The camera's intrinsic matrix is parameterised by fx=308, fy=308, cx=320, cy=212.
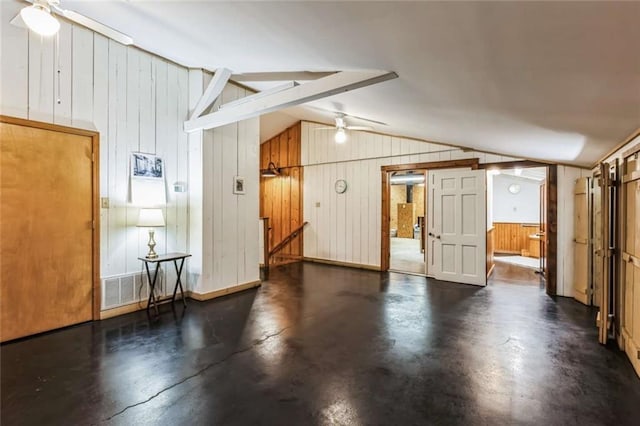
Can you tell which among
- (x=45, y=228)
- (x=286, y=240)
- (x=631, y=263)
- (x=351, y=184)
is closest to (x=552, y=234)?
(x=631, y=263)

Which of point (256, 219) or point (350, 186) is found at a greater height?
point (350, 186)

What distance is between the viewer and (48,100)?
3.38 meters

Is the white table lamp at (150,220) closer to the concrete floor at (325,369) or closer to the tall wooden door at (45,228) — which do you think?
the tall wooden door at (45,228)

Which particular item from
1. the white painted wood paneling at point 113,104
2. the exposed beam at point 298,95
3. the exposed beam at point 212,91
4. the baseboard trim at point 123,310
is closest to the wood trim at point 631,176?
the exposed beam at point 298,95

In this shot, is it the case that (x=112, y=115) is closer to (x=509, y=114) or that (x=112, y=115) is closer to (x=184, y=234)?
(x=184, y=234)

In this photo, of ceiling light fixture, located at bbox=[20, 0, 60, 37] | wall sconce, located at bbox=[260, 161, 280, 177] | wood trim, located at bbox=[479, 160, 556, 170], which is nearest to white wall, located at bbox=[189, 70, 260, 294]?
ceiling light fixture, located at bbox=[20, 0, 60, 37]

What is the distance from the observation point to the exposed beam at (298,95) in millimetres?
2604

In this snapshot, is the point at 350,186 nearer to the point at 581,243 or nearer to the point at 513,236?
the point at 581,243

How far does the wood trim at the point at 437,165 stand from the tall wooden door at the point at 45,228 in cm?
523

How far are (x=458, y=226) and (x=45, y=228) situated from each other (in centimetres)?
Result: 612

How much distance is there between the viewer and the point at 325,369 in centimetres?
260

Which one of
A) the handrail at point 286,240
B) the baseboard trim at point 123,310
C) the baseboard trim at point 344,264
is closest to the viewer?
the baseboard trim at point 123,310

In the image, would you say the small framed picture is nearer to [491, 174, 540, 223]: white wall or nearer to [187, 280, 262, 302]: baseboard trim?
[187, 280, 262, 302]: baseboard trim

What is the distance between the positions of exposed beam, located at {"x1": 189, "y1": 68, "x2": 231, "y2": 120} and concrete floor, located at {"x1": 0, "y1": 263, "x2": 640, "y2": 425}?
290 cm
